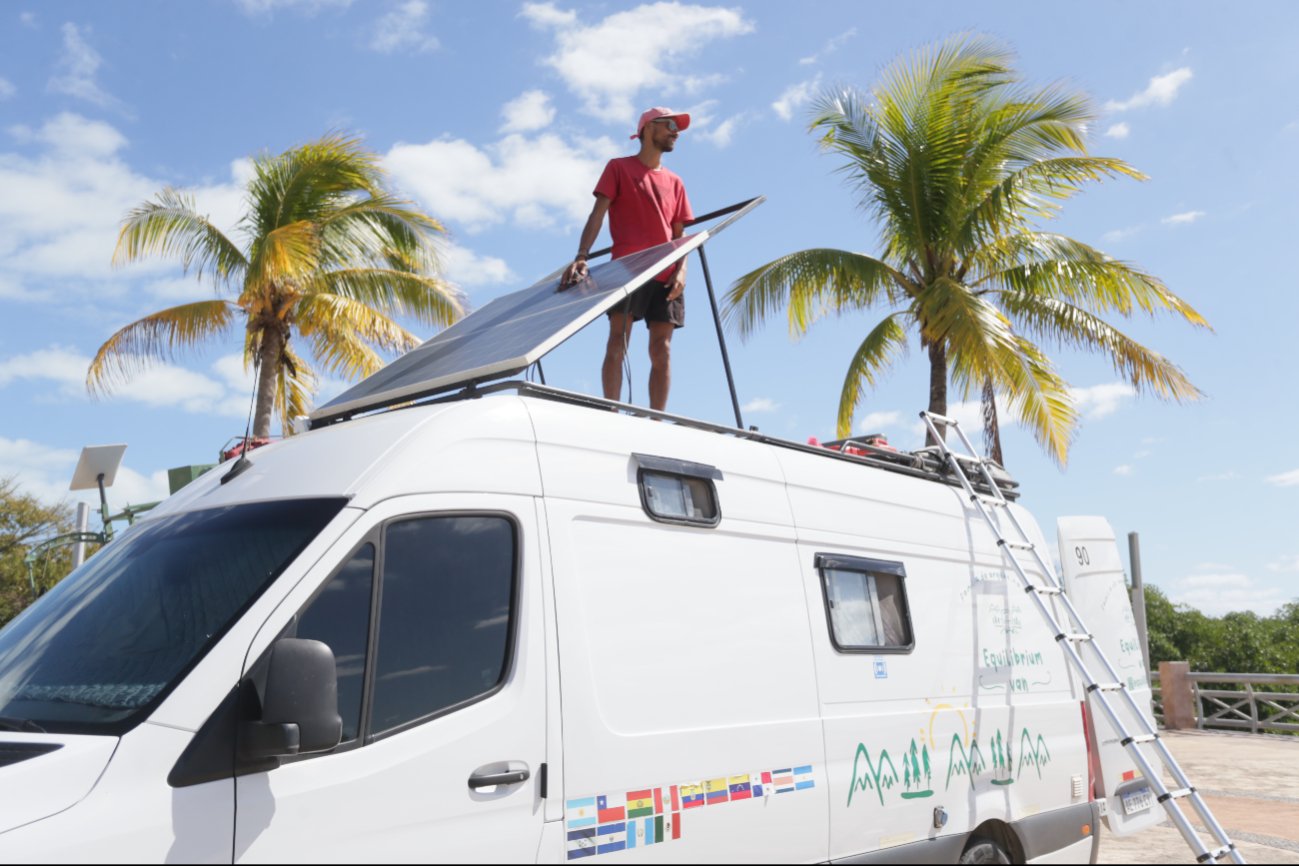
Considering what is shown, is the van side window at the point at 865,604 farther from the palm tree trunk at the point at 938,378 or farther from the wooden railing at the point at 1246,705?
the wooden railing at the point at 1246,705

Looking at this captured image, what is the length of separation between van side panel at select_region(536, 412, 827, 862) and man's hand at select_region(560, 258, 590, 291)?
6.29ft

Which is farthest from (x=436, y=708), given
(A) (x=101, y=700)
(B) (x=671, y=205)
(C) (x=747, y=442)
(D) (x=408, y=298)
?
Answer: (D) (x=408, y=298)

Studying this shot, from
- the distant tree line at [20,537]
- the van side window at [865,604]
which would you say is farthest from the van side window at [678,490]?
the distant tree line at [20,537]

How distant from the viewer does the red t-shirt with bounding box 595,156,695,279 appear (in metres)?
6.84

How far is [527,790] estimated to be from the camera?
3459 millimetres

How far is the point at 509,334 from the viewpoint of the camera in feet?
17.2

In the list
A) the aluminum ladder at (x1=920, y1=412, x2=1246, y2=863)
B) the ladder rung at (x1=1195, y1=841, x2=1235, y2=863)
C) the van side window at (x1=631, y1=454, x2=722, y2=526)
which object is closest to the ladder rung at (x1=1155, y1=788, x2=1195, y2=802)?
the aluminum ladder at (x1=920, y1=412, x2=1246, y2=863)

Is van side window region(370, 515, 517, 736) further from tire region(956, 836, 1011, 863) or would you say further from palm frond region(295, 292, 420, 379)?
palm frond region(295, 292, 420, 379)

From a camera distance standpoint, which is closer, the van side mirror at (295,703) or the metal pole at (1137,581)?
the van side mirror at (295,703)

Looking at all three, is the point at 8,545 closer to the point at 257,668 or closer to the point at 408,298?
the point at 408,298

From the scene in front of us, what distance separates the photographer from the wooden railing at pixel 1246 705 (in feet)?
62.2

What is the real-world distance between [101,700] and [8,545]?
3017cm

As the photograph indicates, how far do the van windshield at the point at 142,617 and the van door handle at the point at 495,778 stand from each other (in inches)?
33.7

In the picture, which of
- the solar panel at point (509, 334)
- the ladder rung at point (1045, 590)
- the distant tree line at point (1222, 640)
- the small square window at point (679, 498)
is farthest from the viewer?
the distant tree line at point (1222, 640)
